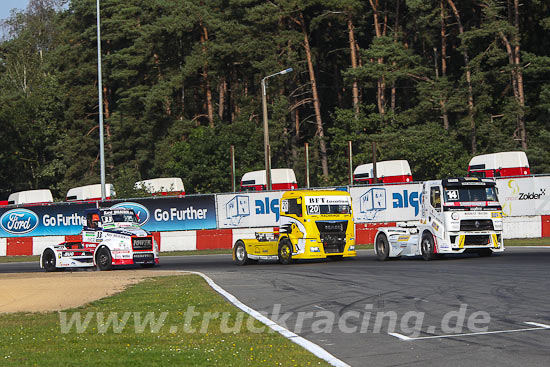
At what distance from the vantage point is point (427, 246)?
2461 centimetres

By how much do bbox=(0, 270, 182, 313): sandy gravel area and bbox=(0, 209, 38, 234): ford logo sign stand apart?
18.1 m

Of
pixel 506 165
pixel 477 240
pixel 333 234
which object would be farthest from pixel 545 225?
pixel 333 234

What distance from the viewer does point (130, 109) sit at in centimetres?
7531

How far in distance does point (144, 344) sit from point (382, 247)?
52.8 ft

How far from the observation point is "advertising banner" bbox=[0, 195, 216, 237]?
37.6 meters

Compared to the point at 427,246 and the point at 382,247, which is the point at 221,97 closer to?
the point at 382,247

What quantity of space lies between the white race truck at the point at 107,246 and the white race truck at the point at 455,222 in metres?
8.32

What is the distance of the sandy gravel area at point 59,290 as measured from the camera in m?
15.6

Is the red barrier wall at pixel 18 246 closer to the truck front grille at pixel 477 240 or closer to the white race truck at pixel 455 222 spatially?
the white race truck at pixel 455 222

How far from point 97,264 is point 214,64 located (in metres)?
41.6

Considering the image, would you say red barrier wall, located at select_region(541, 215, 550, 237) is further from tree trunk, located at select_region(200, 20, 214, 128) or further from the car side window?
tree trunk, located at select_region(200, 20, 214, 128)

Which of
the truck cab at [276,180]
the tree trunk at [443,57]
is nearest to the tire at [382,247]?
the truck cab at [276,180]

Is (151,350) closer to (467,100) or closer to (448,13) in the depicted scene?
(467,100)

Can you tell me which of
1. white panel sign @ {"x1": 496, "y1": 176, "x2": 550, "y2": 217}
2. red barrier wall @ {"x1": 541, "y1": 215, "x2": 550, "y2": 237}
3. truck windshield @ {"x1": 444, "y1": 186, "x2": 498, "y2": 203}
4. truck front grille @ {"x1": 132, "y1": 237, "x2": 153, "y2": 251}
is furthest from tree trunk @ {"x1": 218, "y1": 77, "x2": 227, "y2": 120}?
truck windshield @ {"x1": 444, "y1": 186, "x2": 498, "y2": 203}
